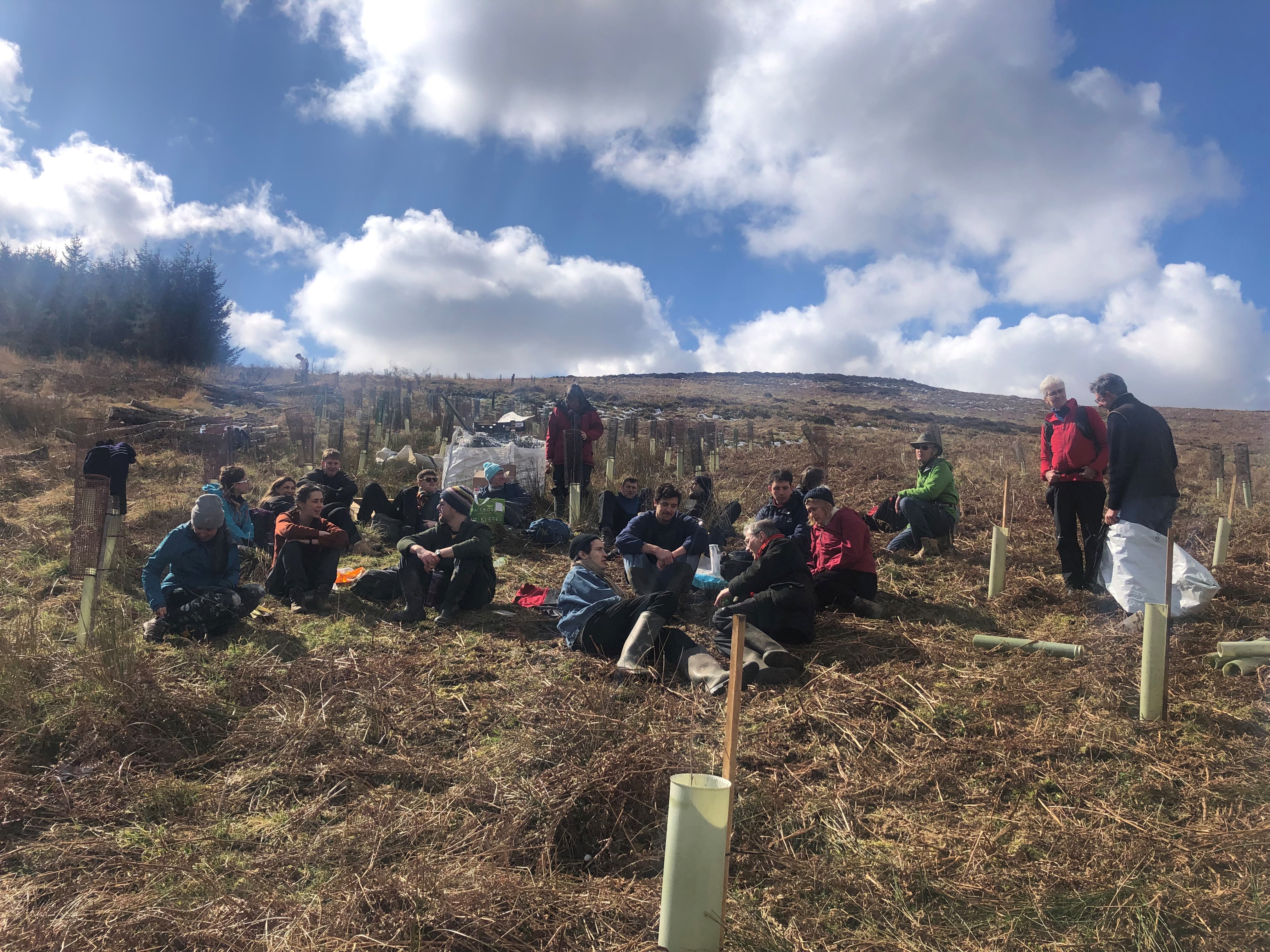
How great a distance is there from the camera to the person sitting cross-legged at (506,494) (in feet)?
25.6

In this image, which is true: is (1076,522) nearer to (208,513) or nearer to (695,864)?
(695,864)

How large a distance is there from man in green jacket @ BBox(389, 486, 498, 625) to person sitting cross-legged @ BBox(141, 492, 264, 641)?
103 centimetres

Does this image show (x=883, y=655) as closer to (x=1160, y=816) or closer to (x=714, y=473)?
(x=1160, y=816)

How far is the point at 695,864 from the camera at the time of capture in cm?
190

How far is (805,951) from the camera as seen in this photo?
2047mm

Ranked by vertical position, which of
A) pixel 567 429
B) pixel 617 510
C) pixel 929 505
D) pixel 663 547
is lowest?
pixel 663 547

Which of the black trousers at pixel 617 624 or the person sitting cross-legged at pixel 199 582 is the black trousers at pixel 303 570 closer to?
the person sitting cross-legged at pixel 199 582

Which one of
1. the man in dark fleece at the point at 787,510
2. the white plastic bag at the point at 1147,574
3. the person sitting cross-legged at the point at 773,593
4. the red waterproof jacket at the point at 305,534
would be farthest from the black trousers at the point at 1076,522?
the red waterproof jacket at the point at 305,534

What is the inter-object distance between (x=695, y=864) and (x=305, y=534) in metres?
4.57

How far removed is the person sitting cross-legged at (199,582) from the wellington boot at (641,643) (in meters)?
2.74

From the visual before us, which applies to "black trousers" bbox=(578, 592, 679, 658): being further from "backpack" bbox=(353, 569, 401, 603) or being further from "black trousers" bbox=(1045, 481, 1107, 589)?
"black trousers" bbox=(1045, 481, 1107, 589)

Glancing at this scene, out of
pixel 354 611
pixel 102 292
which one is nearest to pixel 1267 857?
pixel 354 611

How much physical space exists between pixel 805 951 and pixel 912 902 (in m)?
0.45

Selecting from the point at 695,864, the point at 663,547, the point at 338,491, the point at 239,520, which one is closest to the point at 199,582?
the point at 239,520
